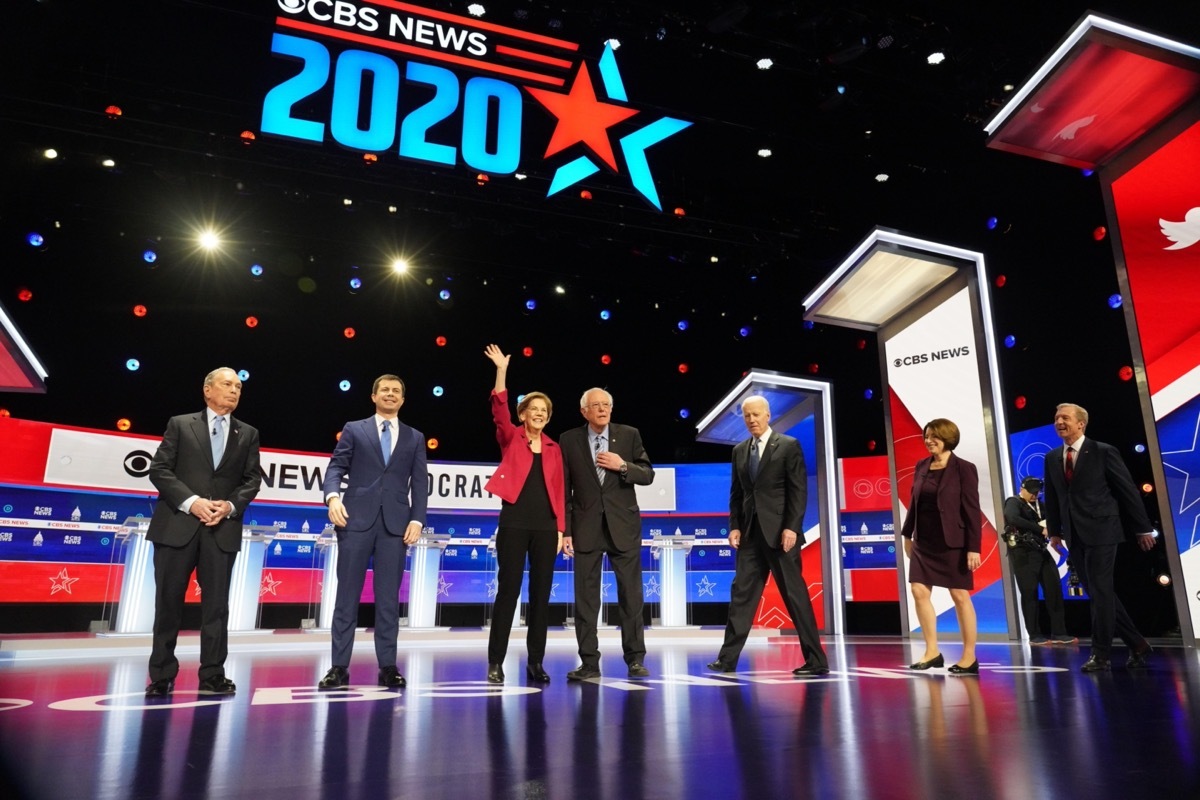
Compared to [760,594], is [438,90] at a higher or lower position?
higher

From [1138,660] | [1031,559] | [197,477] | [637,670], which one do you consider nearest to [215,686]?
[197,477]

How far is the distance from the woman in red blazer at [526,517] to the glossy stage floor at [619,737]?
0.99ft

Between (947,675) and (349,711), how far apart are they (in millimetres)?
3166

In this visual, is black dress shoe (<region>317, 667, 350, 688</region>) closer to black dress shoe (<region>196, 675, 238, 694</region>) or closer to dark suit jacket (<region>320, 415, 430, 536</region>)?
black dress shoe (<region>196, 675, 238, 694</region>)

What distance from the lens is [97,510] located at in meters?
9.99

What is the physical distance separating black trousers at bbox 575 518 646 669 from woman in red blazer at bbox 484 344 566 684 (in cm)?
18

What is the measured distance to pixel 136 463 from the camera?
9.83m

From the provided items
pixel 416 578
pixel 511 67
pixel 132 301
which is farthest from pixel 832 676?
pixel 132 301

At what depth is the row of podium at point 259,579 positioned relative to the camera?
6875 millimetres

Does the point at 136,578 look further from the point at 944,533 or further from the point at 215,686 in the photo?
the point at 944,533

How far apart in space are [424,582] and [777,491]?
5.68 m

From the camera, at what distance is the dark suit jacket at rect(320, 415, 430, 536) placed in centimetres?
389

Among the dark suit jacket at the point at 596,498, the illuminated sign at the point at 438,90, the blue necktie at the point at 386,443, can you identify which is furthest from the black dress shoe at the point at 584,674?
the illuminated sign at the point at 438,90

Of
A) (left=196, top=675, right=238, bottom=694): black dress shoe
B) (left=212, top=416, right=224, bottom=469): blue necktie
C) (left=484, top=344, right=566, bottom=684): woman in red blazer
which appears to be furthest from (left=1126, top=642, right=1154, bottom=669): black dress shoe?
(left=212, top=416, right=224, bottom=469): blue necktie
